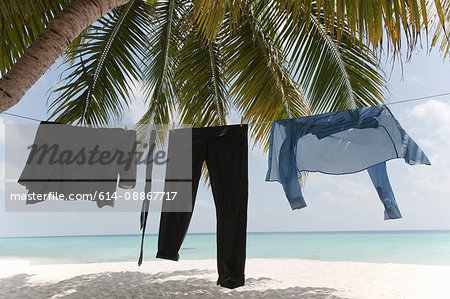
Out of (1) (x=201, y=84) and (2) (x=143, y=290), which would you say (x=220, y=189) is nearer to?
(1) (x=201, y=84)

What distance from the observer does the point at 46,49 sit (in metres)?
2.16

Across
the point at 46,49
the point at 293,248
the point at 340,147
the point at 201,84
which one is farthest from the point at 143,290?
the point at 293,248

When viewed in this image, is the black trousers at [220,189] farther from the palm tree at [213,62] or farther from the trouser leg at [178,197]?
the palm tree at [213,62]

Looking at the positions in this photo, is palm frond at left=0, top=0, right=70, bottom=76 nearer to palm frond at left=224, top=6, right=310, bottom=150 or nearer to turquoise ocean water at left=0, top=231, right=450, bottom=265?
palm frond at left=224, top=6, right=310, bottom=150

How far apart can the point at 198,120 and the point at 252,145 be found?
2.93 ft

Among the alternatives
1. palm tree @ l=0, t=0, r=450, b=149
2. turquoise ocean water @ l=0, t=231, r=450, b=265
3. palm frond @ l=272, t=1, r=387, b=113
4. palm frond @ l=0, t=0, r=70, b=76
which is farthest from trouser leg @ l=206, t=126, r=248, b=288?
turquoise ocean water @ l=0, t=231, r=450, b=265

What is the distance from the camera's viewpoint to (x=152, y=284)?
23.2 ft

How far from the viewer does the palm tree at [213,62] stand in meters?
3.62

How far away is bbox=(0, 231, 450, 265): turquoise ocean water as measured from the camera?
21.1 m

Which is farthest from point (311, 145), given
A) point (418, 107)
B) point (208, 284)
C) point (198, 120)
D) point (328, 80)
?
point (418, 107)

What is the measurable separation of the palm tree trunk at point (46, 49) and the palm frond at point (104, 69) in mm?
1953

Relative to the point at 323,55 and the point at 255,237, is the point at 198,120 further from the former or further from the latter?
the point at 255,237

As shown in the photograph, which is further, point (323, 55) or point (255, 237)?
point (255, 237)

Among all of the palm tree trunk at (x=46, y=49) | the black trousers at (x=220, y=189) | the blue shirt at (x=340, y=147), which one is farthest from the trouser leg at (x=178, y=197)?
the palm tree trunk at (x=46, y=49)
